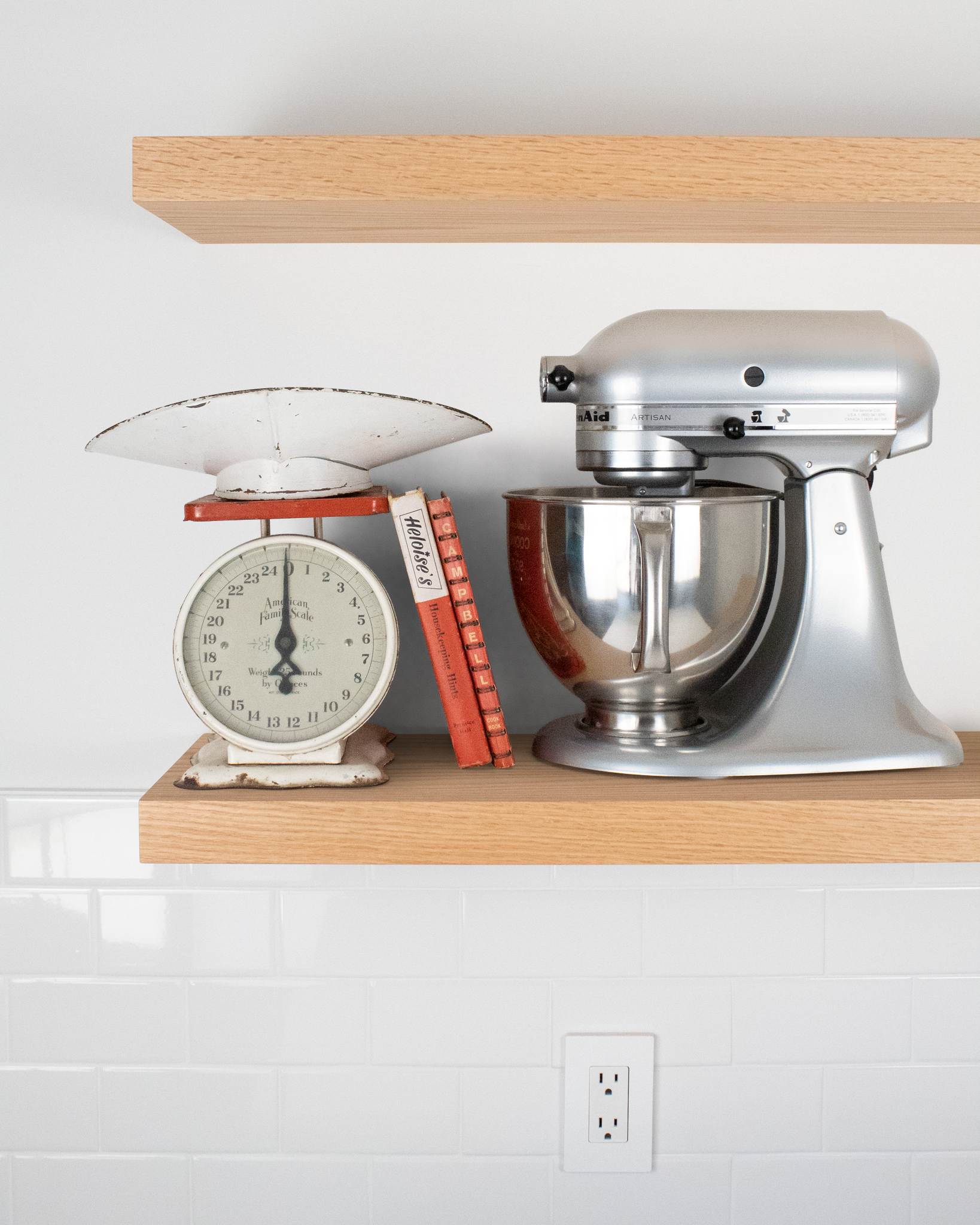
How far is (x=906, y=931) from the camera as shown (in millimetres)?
1132

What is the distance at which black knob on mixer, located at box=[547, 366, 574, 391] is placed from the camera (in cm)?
86

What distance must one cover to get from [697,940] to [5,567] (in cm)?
83

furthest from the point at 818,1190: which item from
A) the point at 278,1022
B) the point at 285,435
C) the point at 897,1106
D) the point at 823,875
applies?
the point at 285,435

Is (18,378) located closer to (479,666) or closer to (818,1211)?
(479,666)

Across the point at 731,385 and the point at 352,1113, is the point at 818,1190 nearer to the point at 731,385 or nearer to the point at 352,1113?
the point at 352,1113

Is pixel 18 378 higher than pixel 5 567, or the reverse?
pixel 18 378

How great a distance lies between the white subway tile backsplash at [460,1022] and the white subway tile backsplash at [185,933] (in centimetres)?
14

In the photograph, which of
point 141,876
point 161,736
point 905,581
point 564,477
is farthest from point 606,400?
point 141,876

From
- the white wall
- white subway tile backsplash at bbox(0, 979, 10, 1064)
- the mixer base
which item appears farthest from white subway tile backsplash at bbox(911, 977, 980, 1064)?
white subway tile backsplash at bbox(0, 979, 10, 1064)

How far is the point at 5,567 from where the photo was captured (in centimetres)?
110

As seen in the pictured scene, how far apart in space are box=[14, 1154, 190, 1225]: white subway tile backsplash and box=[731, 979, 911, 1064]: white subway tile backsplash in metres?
0.62

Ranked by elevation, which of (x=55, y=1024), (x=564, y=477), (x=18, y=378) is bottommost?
(x=55, y=1024)

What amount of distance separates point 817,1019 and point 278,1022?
1.90 feet

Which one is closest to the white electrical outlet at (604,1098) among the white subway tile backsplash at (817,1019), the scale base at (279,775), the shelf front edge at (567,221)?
the white subway tile backsplash at (817,1019)
